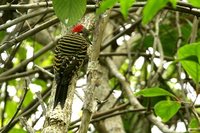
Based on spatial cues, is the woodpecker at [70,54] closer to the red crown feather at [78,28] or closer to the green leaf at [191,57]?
the red crown feather at [78,28]

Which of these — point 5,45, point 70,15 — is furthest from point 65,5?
point 5,45

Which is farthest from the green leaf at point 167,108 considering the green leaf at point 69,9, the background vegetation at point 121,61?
the green leaf at point 69,9

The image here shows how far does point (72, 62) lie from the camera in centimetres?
180

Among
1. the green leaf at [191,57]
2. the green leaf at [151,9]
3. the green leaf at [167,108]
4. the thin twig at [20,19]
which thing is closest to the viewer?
the green leaf at [151,9]

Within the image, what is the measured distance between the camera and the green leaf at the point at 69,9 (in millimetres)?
1282

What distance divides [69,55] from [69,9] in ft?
1.64

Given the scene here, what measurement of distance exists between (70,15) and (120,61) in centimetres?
192

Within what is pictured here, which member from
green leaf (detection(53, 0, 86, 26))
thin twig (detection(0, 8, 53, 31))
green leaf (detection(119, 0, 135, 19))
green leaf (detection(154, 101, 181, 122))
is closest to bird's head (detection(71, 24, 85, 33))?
thin twig (detection(0, 8, 53, 31))

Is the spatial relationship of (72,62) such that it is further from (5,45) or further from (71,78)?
(5,45)

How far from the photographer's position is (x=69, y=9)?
1.36m

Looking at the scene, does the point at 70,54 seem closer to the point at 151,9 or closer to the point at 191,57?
the point at 191,57

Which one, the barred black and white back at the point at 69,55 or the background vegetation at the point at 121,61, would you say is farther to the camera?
the barred black and white back at the point at 69,55

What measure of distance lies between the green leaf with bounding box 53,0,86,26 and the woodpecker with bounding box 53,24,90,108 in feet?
1.23

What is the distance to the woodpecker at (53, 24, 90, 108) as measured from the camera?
180 cm
